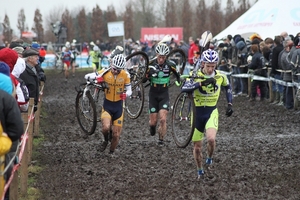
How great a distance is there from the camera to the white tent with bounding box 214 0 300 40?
2533 centimetres

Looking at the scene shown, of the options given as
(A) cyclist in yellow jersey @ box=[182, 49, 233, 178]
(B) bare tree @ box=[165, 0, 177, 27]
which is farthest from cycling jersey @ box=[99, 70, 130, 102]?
(B) bare tree @ box=[165, 0, 177, 27]

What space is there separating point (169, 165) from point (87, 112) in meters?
3.14

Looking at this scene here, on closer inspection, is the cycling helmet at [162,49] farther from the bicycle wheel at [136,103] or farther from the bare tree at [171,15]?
the bare tree at [171,15]

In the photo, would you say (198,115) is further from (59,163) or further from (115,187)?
(59,163)

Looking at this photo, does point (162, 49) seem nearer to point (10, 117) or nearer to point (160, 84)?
point (160, 84)

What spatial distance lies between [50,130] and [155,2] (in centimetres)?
6093

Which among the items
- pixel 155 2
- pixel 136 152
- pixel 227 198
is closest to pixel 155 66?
pixel 136 152

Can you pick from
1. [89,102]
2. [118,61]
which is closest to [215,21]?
[89,102]

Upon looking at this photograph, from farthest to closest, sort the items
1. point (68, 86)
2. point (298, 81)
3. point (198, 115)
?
1. point (68, 86)
2. point (298, 81)
3. point (198, 115)

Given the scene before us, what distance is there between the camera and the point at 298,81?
57.0 ft

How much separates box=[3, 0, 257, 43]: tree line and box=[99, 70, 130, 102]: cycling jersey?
48.1 metres

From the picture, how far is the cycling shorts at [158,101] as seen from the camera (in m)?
12.9

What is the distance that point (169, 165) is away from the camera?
10.5m

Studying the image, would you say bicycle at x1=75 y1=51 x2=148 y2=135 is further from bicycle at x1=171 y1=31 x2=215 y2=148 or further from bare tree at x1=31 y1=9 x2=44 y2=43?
bare tree at x1=31 y1=9 x2=44 y2=43
